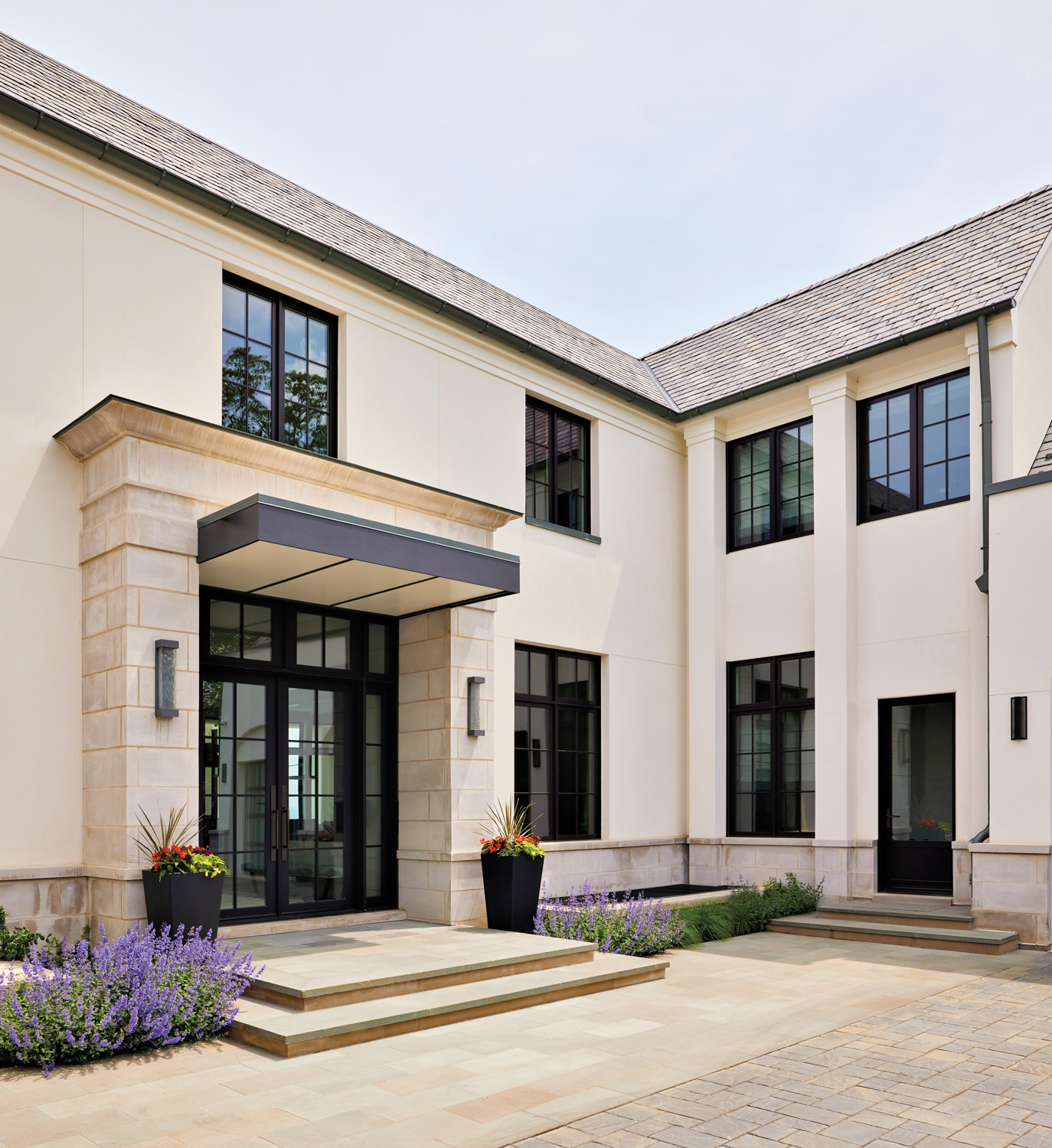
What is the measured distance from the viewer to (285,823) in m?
9.09

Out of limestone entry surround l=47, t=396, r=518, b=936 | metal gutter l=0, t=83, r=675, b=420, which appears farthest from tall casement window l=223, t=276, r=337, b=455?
limestone entry surround l=47, t=396, r=518, b=936

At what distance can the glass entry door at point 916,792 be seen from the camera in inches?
447

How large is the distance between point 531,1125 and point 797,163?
1021 centimetres

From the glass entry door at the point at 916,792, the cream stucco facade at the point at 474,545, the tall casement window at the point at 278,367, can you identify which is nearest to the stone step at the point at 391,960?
the cream stucco facade at the point at 474,545

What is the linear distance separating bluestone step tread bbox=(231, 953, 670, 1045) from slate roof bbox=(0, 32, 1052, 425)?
269 inches

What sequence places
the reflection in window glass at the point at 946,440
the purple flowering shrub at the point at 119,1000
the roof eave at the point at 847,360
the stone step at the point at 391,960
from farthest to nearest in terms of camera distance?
the reflection in window glass at the point at 946,440 → the roof eave at the point at 847,360 → the stone step at the point at 391,960 → the purple flowering shrub at the point at 119,1000

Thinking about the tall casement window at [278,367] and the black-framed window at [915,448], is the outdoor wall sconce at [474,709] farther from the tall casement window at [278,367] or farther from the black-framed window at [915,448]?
the black-framed window at [915,448]

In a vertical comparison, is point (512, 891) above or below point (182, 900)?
below

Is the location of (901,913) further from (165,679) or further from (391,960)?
(165,679)

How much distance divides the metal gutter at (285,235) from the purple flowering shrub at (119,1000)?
Answer: 6163 mm

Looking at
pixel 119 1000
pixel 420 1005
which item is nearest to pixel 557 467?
pixel 420 1005

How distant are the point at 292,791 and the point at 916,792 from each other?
715 centimetres

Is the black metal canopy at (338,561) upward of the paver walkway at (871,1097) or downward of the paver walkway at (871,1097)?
upward

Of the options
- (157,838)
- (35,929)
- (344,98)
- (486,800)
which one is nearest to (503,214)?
(344,98)
